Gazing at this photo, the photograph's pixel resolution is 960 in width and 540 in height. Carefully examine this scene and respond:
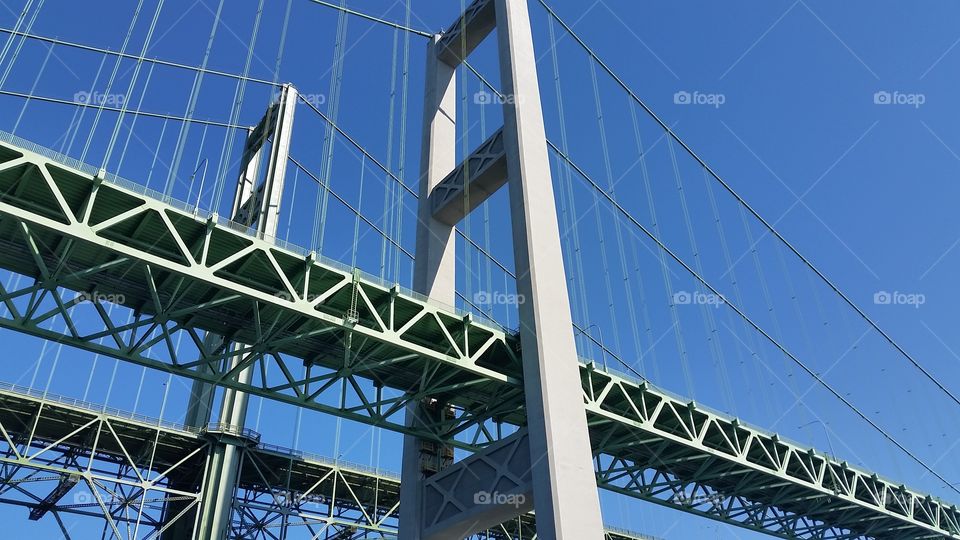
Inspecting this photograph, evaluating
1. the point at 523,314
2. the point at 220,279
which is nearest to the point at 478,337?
the point at 523,314

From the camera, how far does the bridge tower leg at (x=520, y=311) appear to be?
60.9ft

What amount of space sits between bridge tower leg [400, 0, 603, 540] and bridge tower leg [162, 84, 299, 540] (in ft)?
25.9

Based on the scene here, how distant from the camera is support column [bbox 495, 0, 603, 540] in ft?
59.5

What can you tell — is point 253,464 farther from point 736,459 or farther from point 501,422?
point 736,459

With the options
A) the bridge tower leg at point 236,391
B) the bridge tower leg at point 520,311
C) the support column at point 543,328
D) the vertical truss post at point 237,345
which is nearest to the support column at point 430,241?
the bridge tower leg at point 520,311

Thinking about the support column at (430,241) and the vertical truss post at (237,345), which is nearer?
the support column at (430,241)

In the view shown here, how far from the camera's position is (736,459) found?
30094 millimetres

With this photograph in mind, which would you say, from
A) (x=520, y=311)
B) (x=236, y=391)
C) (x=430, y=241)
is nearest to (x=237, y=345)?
(x=236, y=391)

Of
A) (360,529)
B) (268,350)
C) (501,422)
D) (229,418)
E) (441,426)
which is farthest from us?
(360,529)

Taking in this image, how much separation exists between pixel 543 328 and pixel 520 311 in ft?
3.41

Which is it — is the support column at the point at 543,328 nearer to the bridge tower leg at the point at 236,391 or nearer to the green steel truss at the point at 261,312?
the green steel truss at the point at 261,312

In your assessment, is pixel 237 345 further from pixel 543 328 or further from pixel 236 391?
pixel 543 328

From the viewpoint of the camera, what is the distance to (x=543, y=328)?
20328 millimetres

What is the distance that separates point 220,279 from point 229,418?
16119mm
